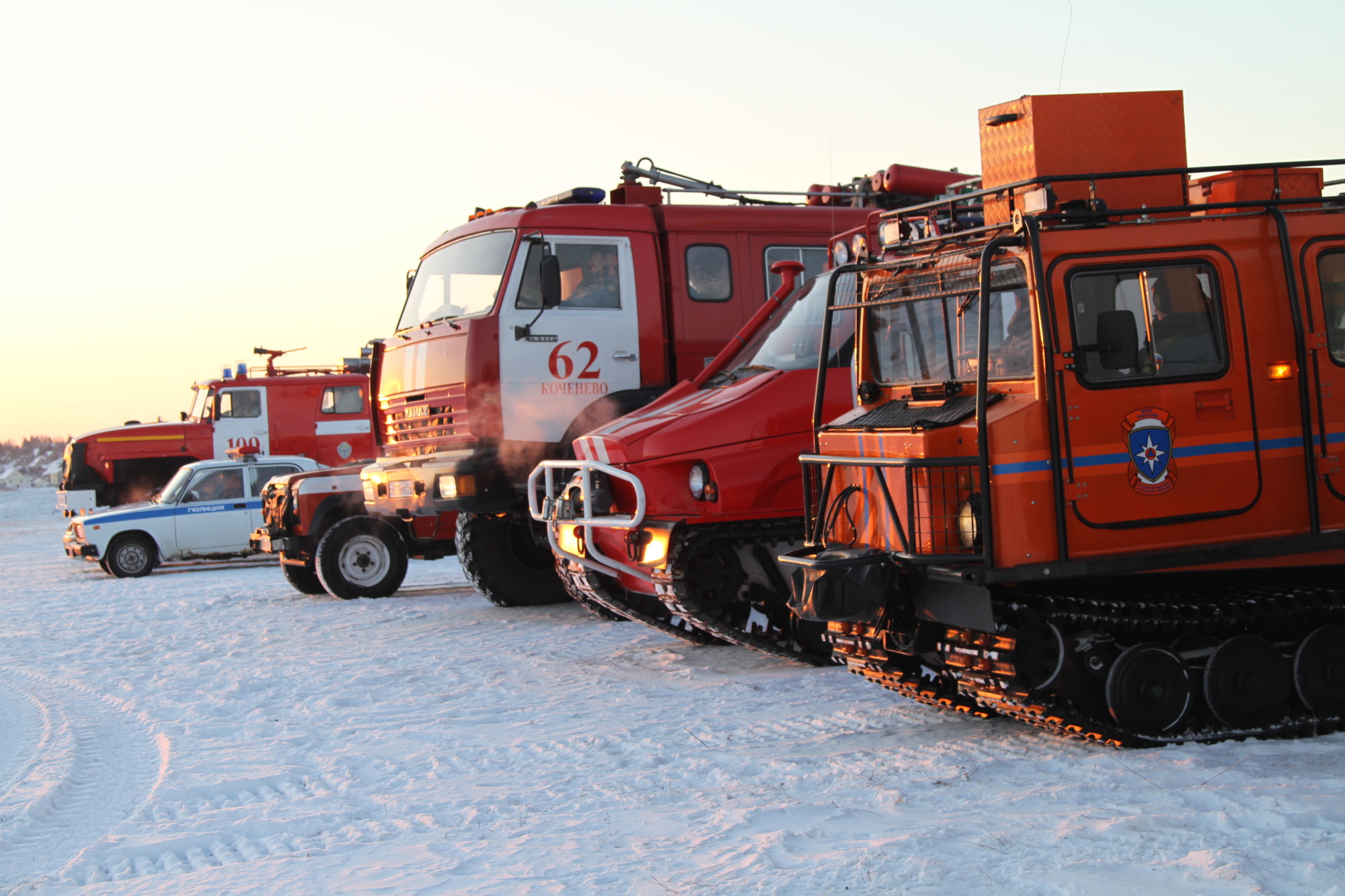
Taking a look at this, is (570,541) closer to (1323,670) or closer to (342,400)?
(1323,670)

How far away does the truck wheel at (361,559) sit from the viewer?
14.0 m

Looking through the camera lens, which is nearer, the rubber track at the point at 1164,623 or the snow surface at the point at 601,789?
the snow surface at the point at 601,789

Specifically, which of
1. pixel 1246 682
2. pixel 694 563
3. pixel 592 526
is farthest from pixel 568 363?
pixel 1246 682

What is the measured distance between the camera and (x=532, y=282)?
1134 cm

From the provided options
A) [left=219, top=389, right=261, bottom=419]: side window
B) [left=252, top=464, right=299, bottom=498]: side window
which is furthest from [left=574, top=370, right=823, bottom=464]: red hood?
[left=219, top=389, right=261, bottom=419]: side window

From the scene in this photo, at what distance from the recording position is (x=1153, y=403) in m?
5.96

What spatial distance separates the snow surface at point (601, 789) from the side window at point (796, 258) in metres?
4.48

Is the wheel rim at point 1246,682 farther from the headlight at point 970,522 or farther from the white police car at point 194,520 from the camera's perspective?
the white police car at point 194,520

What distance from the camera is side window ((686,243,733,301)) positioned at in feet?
40.0

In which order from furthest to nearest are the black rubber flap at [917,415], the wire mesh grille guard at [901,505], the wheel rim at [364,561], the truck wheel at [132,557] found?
the truck wheel at [132,557] → the wheel rim at [364,561] → the black rubber flap at [917,415] → the wire mesh grille guard at [901,505]

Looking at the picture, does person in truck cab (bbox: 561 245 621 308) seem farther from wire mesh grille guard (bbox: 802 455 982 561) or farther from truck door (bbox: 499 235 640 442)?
wire mesh grille guard (bbox: 802 455 982 561)

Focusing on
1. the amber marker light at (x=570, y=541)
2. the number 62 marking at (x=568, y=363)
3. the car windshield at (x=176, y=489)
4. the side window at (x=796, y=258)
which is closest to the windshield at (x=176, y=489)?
the car windshield at (x=176, y=489)

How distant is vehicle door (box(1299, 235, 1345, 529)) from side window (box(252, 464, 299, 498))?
50.7ft

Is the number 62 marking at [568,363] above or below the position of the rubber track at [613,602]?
above
